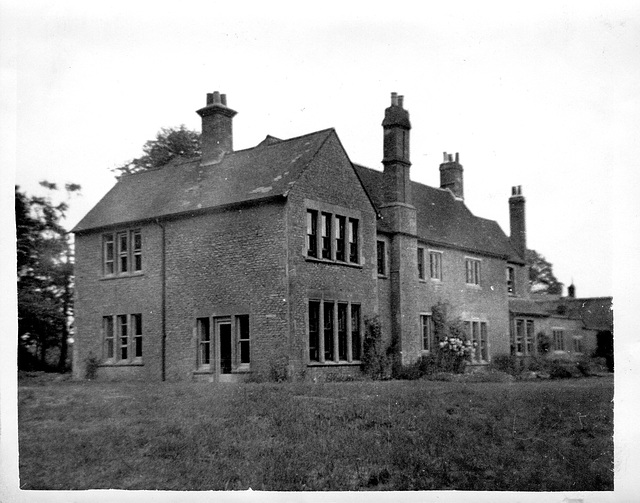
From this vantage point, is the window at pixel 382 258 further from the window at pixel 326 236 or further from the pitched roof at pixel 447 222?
the window at pixel 326 236

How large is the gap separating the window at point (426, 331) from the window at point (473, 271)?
148 inches

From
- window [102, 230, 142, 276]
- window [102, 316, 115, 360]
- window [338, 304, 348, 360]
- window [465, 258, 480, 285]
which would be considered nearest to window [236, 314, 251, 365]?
window [338, 304, 348, 360]

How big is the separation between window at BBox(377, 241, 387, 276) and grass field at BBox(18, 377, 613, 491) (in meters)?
12.2

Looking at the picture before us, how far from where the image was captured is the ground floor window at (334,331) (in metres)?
21.3

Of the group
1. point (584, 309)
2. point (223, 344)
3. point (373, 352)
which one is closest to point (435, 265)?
point (373, 352)

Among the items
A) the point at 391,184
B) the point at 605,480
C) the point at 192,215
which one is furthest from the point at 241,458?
the point at 391,184

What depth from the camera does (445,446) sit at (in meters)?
11.0

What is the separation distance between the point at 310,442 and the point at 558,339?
97.1ft

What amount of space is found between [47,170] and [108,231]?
40.1 ft

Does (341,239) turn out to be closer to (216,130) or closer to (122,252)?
(216,130)

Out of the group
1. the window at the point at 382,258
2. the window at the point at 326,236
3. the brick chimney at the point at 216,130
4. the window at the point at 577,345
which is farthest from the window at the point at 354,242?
the window at the point at 577,345

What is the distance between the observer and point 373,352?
23297mm

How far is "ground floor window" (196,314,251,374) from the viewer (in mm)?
20875

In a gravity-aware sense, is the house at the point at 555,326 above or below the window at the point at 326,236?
below
